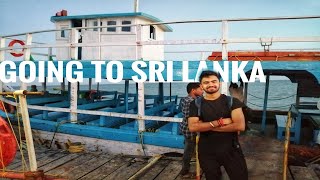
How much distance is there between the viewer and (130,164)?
6.90 metres

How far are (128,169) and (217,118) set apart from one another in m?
3.43

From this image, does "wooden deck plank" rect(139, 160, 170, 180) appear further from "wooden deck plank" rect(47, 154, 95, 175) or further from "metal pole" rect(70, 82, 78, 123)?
"metal pole" rect(70, 82, 78, 123)

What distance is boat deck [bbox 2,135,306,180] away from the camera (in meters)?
5.84

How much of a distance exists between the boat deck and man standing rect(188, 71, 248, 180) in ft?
5.53

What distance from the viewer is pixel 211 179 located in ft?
12.7

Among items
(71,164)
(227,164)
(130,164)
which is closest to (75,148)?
(71,164)

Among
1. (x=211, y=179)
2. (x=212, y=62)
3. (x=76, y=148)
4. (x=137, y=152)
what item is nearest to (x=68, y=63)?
(x=76, y=148)

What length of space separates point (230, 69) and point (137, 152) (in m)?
3.34

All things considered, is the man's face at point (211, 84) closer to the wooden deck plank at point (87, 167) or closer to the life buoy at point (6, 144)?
the life buoy at point (6, 144)

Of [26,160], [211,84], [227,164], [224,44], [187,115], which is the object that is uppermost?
[224,44]

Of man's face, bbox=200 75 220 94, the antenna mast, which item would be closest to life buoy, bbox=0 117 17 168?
man's face, bbox=200 75 220 94

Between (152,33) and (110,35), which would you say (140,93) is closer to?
(110,35)

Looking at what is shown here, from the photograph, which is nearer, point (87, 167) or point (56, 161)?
point (87, 167)

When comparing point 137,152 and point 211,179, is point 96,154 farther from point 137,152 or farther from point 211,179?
point 211,179
